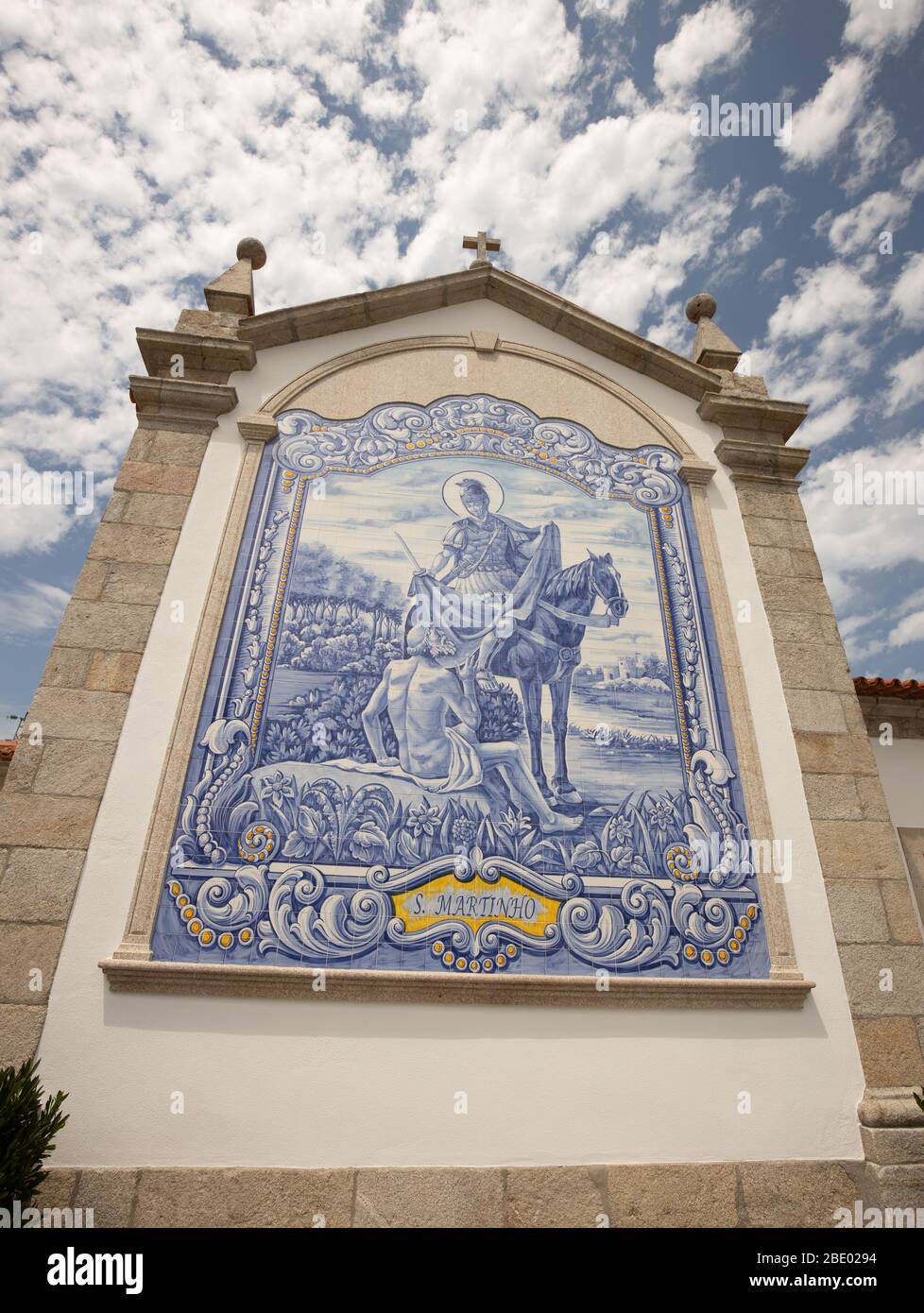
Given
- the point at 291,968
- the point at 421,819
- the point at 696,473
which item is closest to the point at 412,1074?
the point at 291,968

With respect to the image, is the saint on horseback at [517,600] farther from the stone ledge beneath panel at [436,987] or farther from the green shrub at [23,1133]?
the green shrub at [23,1133]

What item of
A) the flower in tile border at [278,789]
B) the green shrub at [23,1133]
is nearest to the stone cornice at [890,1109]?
the flower in tile border at [278,789]

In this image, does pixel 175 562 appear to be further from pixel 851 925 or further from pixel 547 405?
pixel 851 925

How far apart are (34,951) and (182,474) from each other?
3159mm

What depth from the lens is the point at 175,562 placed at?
15.4ft

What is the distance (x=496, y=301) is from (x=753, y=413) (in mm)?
2585

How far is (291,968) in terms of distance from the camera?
3.54m

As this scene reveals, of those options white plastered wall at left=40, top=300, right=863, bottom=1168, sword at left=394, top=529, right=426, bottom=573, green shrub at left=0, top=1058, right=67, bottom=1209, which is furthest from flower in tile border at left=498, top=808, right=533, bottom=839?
green shrub at left=0, top=1058, right=67, bottom=1209

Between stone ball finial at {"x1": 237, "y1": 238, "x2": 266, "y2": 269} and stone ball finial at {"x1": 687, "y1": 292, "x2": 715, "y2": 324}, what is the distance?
4174 mm

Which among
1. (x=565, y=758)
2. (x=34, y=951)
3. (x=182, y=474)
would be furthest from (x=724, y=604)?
(x=34, y=951)

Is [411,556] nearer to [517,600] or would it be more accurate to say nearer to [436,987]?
[517,600]

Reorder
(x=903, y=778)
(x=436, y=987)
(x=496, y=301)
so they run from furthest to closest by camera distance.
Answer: (x=496, y=301) → (x=903, y=778) → (x=436, y=987)

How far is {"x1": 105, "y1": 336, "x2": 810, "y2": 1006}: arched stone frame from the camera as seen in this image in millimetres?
3504
